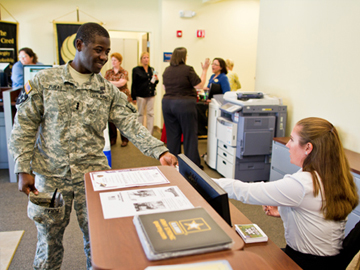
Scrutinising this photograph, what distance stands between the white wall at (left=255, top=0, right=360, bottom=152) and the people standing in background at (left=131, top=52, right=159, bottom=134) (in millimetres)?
1989

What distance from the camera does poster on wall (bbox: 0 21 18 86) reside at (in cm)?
577

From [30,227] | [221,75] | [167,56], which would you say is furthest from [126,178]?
[167,56]

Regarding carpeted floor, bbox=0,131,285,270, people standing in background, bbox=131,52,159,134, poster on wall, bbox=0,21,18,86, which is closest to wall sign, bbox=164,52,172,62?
people standing in background, bbox=131,52,159,134

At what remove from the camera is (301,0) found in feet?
11.3

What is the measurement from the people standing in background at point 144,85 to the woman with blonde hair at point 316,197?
14.0ft

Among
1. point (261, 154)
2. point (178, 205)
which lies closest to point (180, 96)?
point (261, 154)

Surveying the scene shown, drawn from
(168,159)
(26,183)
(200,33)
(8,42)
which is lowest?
(26,183)

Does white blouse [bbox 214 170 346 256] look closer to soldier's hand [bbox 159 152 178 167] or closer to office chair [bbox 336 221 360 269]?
office chair [bbox 336 221 360 269]

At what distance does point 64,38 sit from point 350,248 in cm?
620

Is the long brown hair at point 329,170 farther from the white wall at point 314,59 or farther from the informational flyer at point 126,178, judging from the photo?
the white wall at point 314,59

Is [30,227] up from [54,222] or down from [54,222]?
down

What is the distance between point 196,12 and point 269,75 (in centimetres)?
281

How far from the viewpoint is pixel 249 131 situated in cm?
350

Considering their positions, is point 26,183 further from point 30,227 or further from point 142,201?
point 30,227
